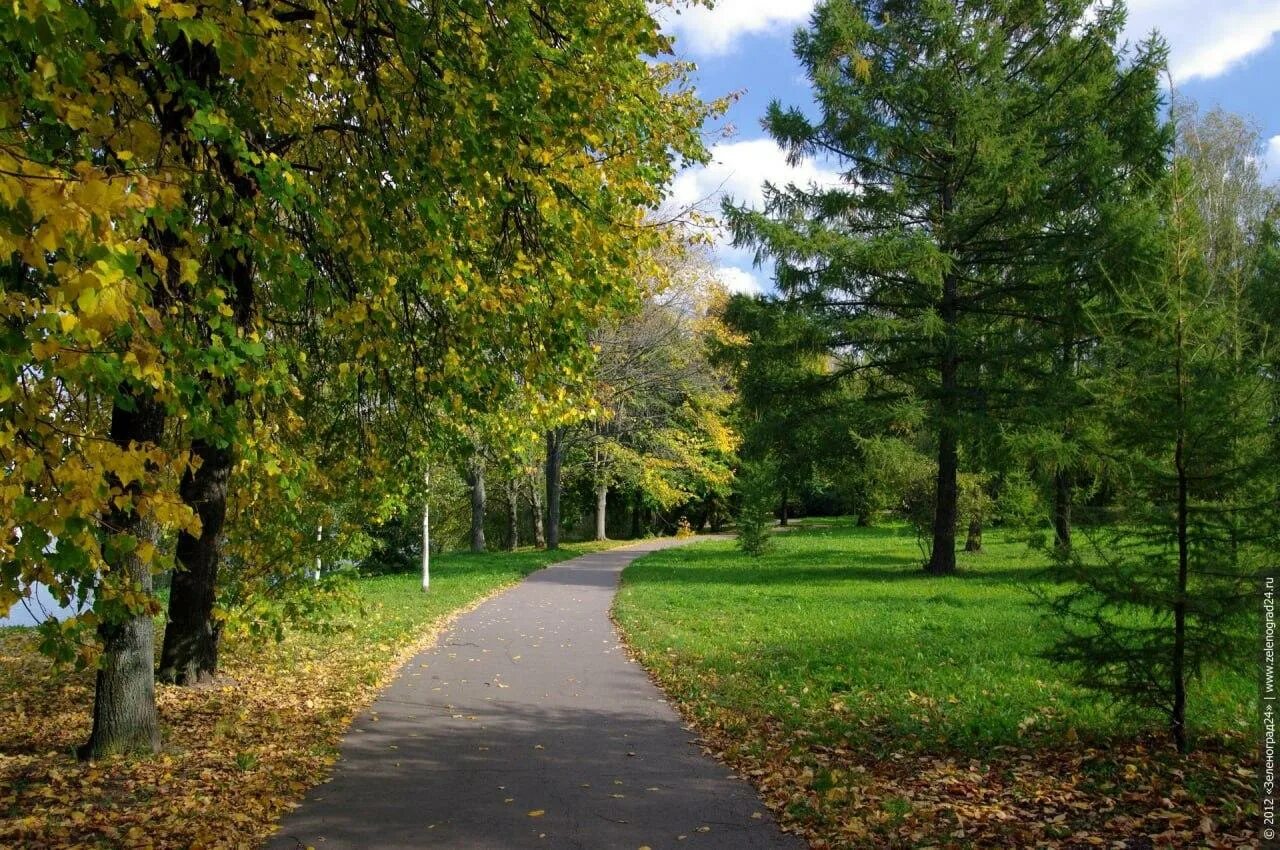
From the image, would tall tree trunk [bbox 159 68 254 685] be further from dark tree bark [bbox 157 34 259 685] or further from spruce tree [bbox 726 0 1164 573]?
spruce tree [bbox 726 0 1164 573]

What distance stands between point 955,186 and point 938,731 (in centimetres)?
1493

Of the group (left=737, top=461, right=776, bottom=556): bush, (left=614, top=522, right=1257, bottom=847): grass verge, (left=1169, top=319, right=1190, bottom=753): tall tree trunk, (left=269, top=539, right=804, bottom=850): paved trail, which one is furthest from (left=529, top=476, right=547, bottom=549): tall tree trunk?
(left=1169, top=319, right=1190, bottom=753): tall tree trunk

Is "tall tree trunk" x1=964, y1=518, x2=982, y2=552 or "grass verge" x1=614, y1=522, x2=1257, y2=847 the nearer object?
"grass verge" x1=614, y1=522, x2=1257, y2=847

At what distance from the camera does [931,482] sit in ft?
69.2

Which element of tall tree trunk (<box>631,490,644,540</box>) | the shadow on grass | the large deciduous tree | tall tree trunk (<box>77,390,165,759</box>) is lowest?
tall tree trunk (<box>631,490,644,540</box>)

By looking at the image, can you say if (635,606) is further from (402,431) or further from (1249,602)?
(1249,602)

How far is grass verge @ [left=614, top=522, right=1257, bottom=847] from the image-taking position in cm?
504

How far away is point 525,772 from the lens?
615 centimetres

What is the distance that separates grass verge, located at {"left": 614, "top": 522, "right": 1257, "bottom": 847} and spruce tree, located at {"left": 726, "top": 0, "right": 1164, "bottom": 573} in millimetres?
6383

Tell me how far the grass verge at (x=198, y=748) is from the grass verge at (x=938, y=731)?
124 inches

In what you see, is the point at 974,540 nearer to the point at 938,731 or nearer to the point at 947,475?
the point at 947,475

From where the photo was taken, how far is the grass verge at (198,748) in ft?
16.4

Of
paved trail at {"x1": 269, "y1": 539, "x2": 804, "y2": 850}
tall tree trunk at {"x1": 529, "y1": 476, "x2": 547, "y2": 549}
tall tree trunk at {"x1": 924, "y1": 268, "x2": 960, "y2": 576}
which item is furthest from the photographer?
tall tree trunk at {"x1": 529, "y1": 476, "x2": 547, "y2": 549}

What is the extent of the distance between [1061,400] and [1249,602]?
40.8ft
